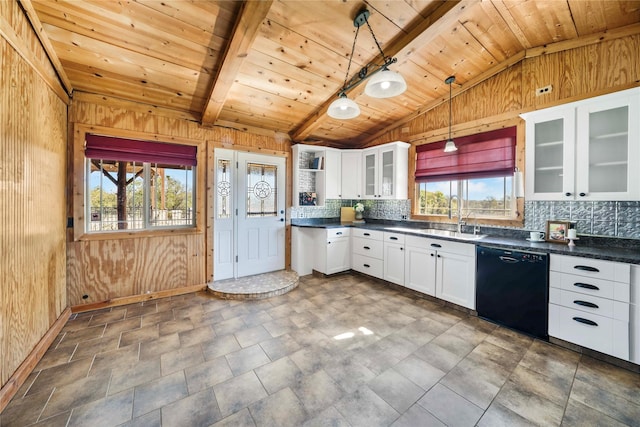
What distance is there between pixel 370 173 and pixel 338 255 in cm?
156

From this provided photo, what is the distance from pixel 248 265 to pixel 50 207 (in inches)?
93.0

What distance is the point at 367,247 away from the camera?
411 centimetres

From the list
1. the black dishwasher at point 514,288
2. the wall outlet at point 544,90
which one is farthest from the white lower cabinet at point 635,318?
the wall outlet at point 544,90

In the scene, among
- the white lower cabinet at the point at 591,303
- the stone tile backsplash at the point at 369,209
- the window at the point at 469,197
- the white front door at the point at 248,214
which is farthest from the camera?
the stone tile backsplash at the point at 369,209

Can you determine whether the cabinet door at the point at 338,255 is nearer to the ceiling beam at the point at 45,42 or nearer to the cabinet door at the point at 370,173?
the cabinet door at the point at 370,173

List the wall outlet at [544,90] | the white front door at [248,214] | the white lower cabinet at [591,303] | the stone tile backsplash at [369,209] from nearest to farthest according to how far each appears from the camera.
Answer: the white lower cabinet at [591,303], the wall outlet at [544,90], the white front door at [248,214], the stone tile backsplash at [369,209]

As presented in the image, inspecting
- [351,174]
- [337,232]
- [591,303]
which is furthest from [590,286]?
[351,174]

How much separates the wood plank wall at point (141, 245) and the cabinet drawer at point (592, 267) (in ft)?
13.0


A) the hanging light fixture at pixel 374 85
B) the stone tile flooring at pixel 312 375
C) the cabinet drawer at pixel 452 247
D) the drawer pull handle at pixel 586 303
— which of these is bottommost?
the stone tile flooring at pixel 312 375

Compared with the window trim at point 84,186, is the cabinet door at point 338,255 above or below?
below

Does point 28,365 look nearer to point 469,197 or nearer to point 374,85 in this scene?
point 374,85

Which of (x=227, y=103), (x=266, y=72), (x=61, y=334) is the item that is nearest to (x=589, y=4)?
(x=266, y=72)

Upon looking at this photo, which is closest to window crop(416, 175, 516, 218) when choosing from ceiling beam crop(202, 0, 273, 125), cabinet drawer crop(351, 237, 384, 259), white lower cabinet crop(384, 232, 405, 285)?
white lower cabinet crop(384, 232, 405, 285)

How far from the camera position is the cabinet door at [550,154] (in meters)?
2.46
